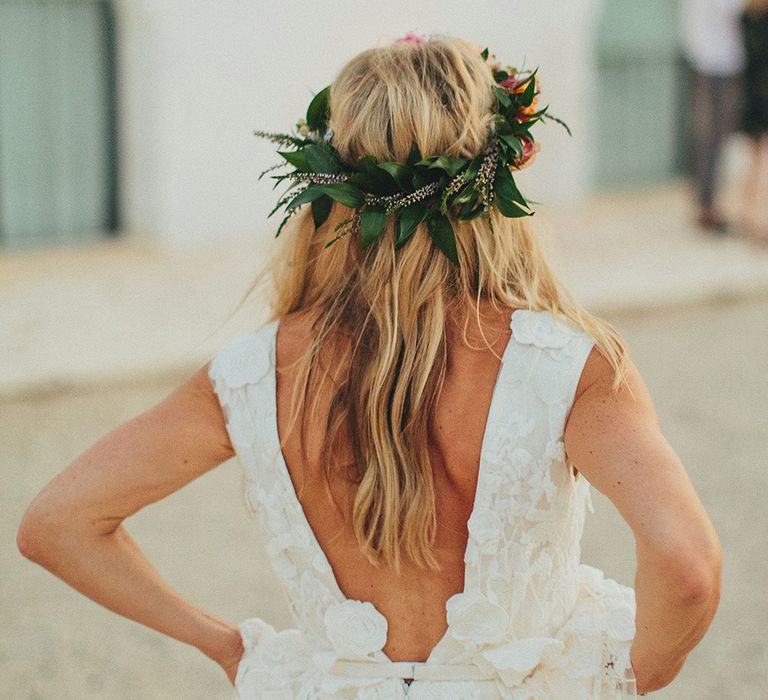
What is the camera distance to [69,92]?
7.50 meters

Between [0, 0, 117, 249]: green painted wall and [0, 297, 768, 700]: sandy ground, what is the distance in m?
2.18

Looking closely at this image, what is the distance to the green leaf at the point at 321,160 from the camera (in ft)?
6.29

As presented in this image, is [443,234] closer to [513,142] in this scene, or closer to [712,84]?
[513,142]

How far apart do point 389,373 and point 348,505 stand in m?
0.21

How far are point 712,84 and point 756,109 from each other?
326mm

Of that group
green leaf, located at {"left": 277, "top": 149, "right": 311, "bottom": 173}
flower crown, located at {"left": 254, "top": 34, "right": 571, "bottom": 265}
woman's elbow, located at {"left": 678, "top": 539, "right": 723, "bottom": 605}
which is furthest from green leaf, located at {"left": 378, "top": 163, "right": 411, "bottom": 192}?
woman's elbow, located at {"left": 678, "top": 539, "right": 723, "bottom": 605}

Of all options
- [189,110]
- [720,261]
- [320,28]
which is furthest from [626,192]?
[189,110]

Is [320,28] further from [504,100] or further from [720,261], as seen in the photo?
[504,100]

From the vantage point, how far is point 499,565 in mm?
1882

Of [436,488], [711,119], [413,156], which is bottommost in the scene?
[436,488]

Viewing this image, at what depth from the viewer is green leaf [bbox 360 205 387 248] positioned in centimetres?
185

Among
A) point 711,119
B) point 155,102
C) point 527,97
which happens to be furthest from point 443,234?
point 711,119

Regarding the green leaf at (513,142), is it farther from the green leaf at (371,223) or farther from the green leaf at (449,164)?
the green leaf at (371,223)

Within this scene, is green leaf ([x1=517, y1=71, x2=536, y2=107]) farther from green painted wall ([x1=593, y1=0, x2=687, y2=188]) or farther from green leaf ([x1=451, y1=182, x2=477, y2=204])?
green painted wall ([x1=593, y1=0, x2=687, y2=188])
